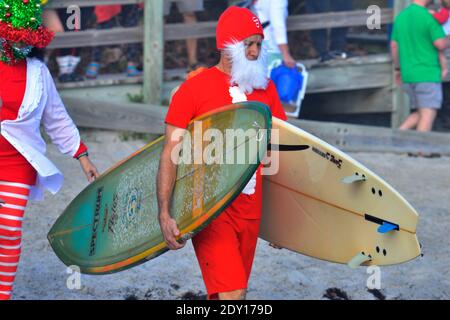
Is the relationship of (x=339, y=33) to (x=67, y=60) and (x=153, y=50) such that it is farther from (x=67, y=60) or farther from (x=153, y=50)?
(x=67, y=60)

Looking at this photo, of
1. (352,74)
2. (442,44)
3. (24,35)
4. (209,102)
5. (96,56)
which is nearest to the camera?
(209,102)

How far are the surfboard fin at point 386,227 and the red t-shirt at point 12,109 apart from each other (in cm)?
185

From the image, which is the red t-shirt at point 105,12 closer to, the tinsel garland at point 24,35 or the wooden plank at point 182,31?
the wooden plank at point 182,31

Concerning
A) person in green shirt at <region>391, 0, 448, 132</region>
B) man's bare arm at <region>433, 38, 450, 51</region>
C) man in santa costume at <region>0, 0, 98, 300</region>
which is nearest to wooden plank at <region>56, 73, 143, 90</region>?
person in green shirt at <region>391, 0, 448, 132</region>

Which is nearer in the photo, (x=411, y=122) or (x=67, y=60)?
(x=67, y=60)

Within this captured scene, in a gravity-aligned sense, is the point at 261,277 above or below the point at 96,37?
below

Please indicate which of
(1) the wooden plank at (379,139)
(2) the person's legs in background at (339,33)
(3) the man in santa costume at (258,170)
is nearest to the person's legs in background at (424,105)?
(1) the wooden plank at (379,139)

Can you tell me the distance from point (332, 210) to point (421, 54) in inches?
174

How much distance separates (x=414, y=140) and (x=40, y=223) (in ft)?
12.3

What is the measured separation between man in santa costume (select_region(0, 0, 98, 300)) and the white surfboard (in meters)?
1.24

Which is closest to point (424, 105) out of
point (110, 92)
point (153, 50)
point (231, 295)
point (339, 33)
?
point (339, 33)

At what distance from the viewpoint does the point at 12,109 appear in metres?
5.19
